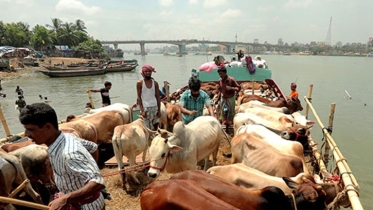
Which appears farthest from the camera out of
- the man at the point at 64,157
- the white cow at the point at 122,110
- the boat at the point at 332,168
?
the white cow at the point at 122,110

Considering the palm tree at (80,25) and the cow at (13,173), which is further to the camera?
the palm tree at (80,25)

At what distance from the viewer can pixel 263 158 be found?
176 inches

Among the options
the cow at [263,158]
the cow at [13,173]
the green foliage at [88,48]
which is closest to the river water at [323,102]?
the cow at [263,158]

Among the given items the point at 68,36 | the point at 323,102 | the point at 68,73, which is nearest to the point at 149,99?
the point at 323,102

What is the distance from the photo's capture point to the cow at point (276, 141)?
4.81 meters

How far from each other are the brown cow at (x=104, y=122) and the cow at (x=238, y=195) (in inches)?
164

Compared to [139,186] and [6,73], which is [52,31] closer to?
[6,73]

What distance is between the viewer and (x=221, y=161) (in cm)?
649

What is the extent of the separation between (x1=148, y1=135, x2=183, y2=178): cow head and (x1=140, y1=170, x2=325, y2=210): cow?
0.86 meters

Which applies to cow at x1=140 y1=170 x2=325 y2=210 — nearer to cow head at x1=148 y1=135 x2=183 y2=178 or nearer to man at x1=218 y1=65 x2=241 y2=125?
cow head at x1=148 y1=135 x2=183 y2=178

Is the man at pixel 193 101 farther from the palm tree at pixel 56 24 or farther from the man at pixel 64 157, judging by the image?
the palm tree at pixel 56 24

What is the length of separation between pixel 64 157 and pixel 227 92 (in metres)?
5.63

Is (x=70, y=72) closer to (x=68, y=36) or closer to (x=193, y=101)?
(x=193, y=101)

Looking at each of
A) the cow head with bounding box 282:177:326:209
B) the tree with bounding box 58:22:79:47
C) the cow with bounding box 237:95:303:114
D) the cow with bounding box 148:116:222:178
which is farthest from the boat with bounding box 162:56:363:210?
the tree with bounding box 58:22:79:47
